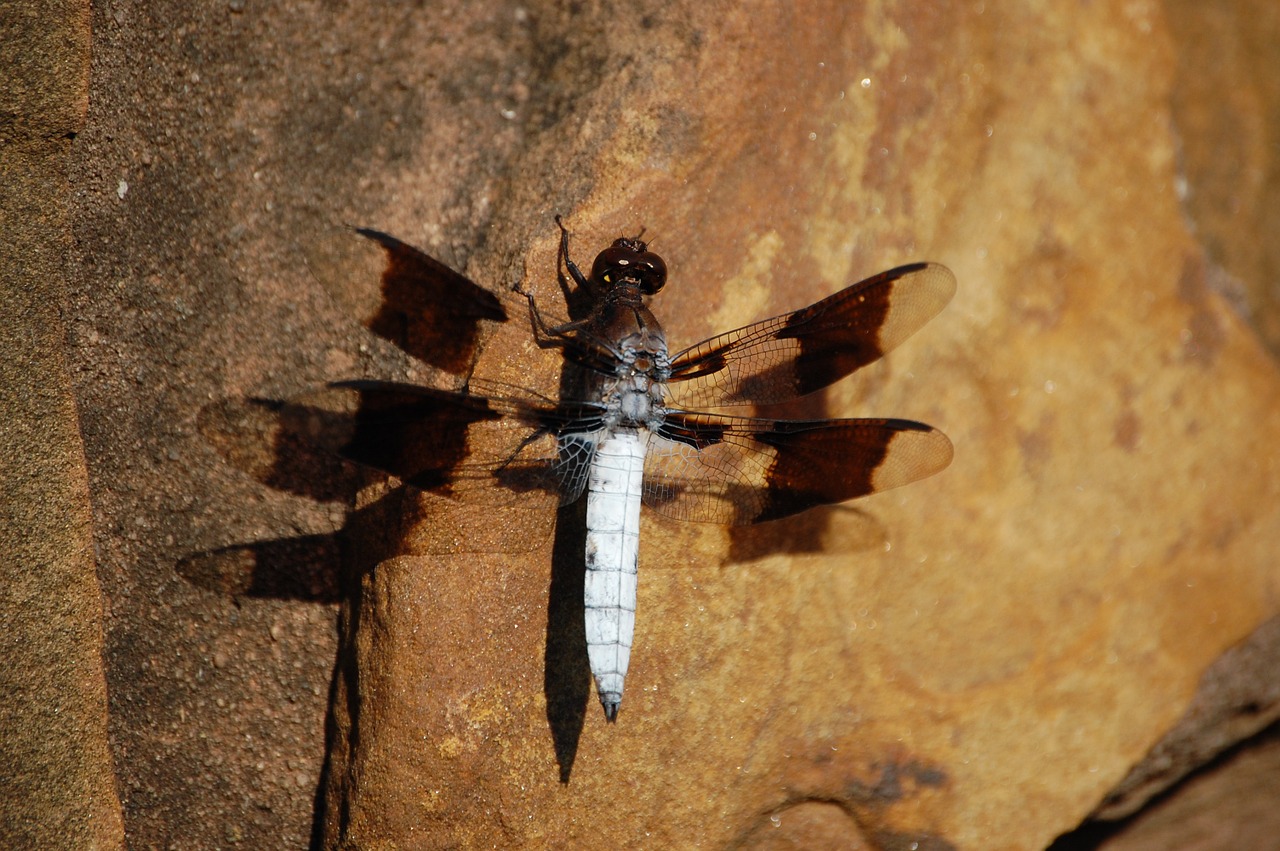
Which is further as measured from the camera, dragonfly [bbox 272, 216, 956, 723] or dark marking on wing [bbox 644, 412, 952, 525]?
dark marking on wing [bbox 644, 412, 952, 525]

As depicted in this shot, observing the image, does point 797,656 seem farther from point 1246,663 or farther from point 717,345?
point 1246,663

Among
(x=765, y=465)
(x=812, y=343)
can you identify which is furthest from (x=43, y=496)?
(x=812, y=343)

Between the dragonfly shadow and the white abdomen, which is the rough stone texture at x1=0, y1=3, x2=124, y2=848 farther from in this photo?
the white abdomen

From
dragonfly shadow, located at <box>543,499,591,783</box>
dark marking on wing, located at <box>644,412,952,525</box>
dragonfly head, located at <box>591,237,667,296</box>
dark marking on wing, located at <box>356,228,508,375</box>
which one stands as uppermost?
dragonfly head, located at <box>591,237,667,296</box>

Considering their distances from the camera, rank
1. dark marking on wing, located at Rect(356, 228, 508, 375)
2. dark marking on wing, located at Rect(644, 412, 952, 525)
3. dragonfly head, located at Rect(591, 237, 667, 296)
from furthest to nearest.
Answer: dark marking on wing, located at Rect(644, 412, 952, 525) < dragonfly head, located at Rect(591, 237, 667, 296) < dark marking on wing, located at Rect(356, 228, 508, 375)

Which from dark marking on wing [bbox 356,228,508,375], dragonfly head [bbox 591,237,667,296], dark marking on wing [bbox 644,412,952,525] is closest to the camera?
dark marking on wing [bbox 356,228,508,375]

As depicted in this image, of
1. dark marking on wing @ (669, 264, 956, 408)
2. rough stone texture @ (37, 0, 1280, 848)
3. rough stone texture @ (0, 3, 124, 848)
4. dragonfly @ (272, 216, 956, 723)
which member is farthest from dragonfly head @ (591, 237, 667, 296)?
rough stone texture @ (0, 3, 124, 848)

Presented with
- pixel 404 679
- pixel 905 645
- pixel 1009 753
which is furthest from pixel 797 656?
pixel 404 679
